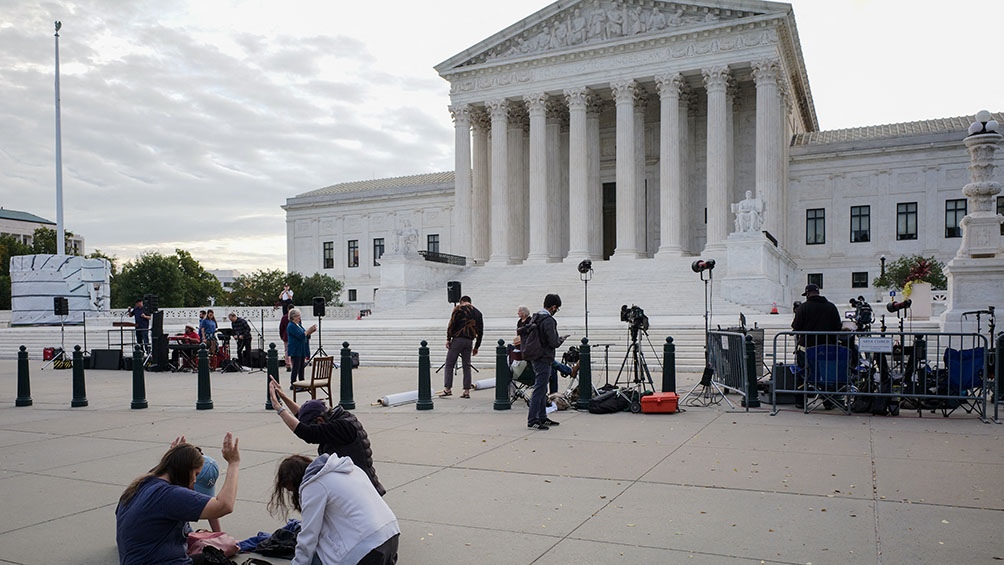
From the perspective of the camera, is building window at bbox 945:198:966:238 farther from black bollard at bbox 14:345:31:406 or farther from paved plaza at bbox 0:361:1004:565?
black bollard at bbox 14:345:31:406

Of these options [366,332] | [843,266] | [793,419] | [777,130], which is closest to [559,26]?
[777,130]

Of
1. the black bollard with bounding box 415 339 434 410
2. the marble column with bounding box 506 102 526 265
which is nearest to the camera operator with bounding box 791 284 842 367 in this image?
the black bollard with bounding box 415 339 434 410

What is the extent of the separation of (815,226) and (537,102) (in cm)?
2024

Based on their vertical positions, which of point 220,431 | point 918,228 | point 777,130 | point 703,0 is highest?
point 703,0

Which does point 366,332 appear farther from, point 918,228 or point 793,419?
point 918,228

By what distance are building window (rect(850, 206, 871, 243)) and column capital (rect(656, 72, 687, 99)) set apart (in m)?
15.7

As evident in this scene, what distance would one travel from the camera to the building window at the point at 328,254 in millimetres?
73250

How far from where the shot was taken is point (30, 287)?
43438 millimetres

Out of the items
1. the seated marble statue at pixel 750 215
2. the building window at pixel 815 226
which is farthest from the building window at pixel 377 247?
the seated marble statue at pixel 750 215

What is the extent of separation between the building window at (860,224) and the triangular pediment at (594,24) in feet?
52.8

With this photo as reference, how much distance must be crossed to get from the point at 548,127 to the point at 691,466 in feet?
141

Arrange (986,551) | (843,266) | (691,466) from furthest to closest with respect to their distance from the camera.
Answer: (843,266), (691,466), (986,551)

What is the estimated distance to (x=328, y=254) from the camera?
2901 inches

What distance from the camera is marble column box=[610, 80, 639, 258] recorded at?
45.1 m
